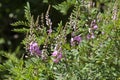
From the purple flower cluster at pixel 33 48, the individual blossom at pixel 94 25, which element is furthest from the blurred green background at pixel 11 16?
the purple flower cluster at pixel 33 48

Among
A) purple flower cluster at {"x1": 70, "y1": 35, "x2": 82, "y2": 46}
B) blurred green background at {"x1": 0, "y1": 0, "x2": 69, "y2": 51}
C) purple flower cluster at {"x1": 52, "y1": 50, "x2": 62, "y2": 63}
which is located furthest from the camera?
blurred green background at {"x1": 0, "y1": 0, "x2": 69, "y2": 51}

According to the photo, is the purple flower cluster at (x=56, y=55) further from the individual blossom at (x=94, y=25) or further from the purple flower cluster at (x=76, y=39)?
the individual blossom at (x=94, y=25)

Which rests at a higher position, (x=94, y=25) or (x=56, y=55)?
(x=94, y=25)

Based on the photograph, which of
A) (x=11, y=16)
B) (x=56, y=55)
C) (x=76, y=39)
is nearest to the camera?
(x=56, y=55)

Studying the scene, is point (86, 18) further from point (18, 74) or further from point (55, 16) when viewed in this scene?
point (55, 16)

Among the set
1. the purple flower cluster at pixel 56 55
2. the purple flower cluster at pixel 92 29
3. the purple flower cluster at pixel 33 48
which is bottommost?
the purple flower cluster at pixel 56 55

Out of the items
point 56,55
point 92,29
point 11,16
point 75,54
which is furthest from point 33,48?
point 11,16

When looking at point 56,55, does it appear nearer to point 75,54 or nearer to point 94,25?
point 75,54

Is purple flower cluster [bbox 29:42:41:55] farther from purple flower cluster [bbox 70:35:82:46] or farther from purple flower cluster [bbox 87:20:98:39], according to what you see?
purple flower cluster [bbox 87:20:98:39]

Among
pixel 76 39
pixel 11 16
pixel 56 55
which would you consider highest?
pixel 11 16

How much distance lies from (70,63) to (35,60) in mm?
224

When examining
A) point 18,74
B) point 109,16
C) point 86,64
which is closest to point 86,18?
point 109,16

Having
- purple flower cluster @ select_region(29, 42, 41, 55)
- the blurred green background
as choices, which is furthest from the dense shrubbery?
the blurred green background

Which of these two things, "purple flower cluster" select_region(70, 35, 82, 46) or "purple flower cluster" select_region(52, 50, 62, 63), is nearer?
"purple flower cluster" select_region(52, 50, 62, 63)
